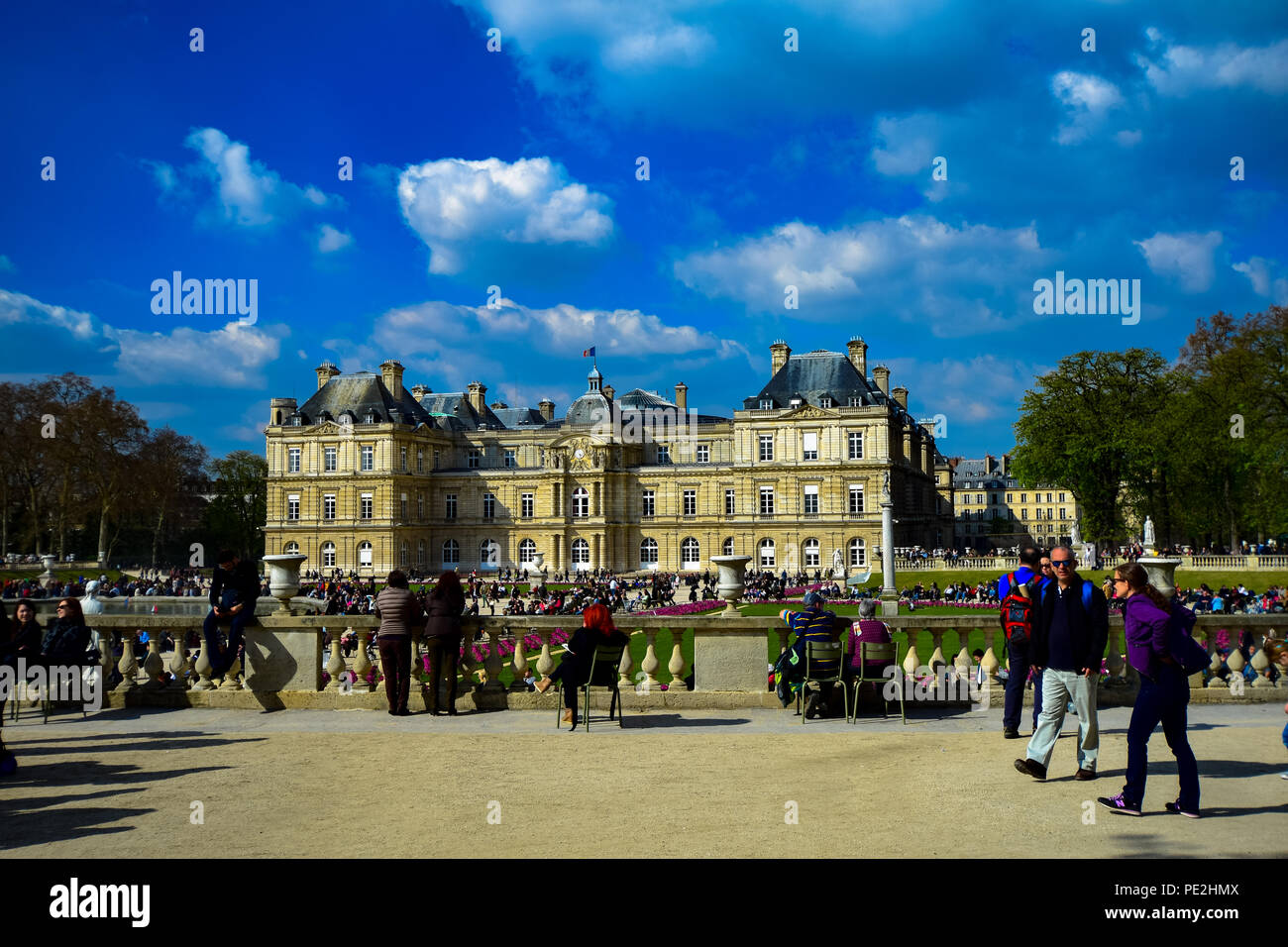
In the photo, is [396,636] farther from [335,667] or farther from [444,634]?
[335,667]

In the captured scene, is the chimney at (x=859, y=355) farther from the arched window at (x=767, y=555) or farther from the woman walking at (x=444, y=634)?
the woman walking at (x=444, y=634)

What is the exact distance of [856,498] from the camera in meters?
57.1

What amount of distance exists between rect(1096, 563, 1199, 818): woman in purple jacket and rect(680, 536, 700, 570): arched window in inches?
→ 2204

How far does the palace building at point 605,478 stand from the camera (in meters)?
57.8

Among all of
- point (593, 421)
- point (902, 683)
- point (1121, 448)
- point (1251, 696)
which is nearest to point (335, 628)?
point (902, 683)

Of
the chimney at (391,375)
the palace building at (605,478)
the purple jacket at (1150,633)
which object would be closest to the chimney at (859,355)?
the palace building at (605,478)

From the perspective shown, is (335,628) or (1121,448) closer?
(335,628)

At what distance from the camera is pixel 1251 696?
416 inches

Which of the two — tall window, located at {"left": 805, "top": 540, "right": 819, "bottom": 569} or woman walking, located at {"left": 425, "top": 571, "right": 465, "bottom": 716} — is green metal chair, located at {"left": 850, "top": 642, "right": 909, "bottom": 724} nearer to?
woman walking, located at {"left": 425, "top": 571, "right": 465, "bottom": 716}

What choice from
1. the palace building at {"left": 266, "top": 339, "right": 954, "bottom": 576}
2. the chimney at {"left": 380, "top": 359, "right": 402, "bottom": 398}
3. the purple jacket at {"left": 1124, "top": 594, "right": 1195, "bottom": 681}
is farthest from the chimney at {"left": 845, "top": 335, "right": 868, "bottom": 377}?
the purple jacket at {"left": 1124, "top": 594, "right": 1195, "bottom": 681}
